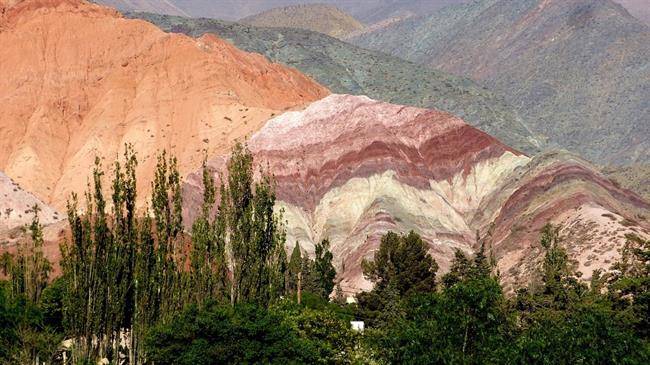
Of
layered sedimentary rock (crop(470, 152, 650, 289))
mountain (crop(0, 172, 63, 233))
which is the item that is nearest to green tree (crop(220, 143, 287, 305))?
layered sedimentary rock (crop(470, 152, 650, 289))

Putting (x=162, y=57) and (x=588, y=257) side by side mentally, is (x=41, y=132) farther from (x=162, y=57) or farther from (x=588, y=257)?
(x=588, y=257)

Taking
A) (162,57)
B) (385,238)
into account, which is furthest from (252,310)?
(162,57)

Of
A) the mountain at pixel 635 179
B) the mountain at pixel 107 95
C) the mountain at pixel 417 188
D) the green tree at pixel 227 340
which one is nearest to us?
the green tree at pixel 227 340

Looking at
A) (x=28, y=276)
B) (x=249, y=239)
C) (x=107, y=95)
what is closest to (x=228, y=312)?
(x=249, y=239)

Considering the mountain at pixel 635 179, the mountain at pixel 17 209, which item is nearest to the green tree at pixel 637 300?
the mountain at pixel 17 209

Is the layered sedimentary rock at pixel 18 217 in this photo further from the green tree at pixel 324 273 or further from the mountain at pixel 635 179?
the mountain at pixel 635 179

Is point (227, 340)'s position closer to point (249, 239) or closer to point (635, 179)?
point (249, 239)
